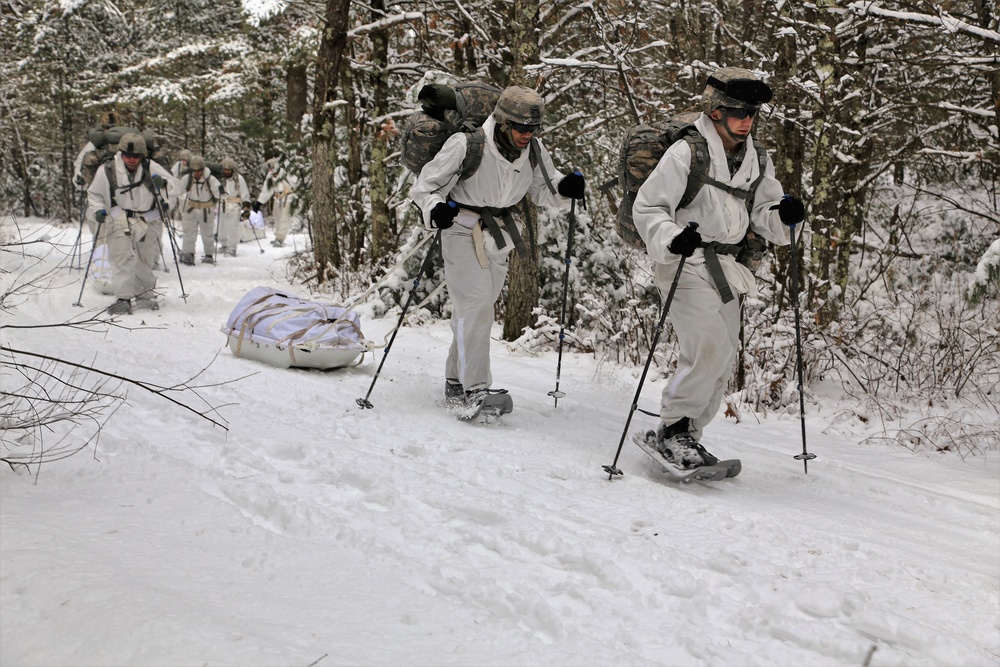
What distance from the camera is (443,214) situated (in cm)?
534

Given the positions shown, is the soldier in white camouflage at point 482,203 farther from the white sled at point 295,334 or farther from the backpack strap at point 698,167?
the white sled at point 295,334

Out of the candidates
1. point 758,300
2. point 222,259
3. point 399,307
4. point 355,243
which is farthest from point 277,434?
point 222,259

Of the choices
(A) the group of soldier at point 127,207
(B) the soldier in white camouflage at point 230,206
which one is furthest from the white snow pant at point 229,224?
(A) the group of soldier at point 127,207

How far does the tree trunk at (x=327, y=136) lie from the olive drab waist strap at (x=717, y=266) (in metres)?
8.26

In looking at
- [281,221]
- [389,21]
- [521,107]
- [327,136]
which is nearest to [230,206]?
[281,221]

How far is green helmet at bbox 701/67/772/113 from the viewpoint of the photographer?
4398 mm

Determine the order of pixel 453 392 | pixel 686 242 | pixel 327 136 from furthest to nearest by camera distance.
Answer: pixel 327 136, pixel 453 392, pixel 686 242

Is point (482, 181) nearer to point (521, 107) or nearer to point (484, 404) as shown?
point (521, 107)

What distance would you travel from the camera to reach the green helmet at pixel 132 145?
1045cm

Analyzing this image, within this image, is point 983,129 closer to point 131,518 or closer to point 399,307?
point 399,307

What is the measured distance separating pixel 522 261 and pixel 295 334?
2723 millimetres

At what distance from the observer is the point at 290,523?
11.7 ft

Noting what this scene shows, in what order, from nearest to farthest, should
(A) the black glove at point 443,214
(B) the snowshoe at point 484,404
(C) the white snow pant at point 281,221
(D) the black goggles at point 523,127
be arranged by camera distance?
(A) the black glove at point 443,214 → (D) the black goggles at point 523,127 → (B) the snowshoe at point 484,404 → (C) the white snow pant at point 281,221

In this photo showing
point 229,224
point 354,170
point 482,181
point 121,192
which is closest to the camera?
point 482,181
